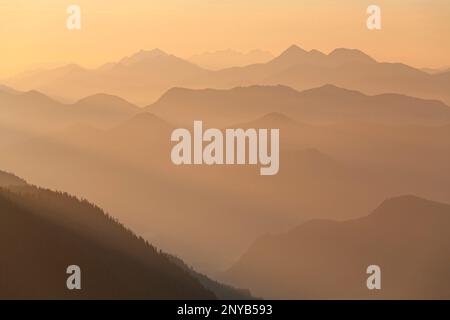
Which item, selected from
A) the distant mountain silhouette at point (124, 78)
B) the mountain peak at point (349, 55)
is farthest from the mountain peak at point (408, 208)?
the distant mountain silhouette at point (124, 78)

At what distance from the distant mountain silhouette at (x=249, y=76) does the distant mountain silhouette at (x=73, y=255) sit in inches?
33.3

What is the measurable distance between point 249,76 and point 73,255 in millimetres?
1839

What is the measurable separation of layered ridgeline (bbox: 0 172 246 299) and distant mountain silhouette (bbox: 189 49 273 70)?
1.33 meters

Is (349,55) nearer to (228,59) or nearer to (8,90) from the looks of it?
(228,59)

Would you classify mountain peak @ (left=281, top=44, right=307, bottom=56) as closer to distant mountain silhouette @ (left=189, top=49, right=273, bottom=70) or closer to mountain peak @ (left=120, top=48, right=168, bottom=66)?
distant mountain silhouette @ (left=189, top=49, right=273, bottom=70)

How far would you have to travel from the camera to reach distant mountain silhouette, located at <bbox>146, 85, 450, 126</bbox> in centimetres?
500

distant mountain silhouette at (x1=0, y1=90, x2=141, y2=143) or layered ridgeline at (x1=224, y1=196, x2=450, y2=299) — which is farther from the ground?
distant mountain silhouette at (x1=0, y1=90, x2=141, y2=143)

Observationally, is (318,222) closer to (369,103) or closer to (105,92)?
(369,103)

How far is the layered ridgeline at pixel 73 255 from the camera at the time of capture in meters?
4.92

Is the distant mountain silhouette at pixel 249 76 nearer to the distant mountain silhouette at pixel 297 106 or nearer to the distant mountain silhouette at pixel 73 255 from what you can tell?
the distant mountain silhouette at pixel 297 106

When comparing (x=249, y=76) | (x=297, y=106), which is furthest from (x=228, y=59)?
(x=297, y=106)

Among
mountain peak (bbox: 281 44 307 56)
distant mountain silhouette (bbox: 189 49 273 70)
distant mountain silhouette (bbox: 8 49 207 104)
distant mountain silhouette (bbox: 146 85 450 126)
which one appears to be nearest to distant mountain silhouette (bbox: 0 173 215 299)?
distant mountain silhouette (bbox: 8 49 207 104)

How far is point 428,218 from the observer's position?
16.3 feet
